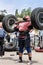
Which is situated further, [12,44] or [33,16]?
[12,44]

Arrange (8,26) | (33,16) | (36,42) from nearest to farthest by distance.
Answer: (33,16) < (8,26) < (36,42)

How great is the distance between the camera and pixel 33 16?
8.71m

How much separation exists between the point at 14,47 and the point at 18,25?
4.91 m

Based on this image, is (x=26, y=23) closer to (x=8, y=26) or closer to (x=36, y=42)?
(x=8, y=26)

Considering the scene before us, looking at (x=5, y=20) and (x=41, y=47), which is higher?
(x=5, y=20)

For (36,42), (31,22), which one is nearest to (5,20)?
(31,22)

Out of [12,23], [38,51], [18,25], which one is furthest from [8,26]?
[38,51]

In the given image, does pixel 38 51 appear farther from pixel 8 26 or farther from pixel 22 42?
pixel 22 42

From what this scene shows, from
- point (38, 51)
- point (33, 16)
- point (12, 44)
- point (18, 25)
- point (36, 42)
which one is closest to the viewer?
point (33, 16)

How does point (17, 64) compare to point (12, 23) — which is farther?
point (12, 23)

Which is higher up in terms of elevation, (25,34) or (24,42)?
(25,34)

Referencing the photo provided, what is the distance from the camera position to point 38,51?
13461mm

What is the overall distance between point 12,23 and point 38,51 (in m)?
3.50

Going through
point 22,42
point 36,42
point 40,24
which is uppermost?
point 40,24
